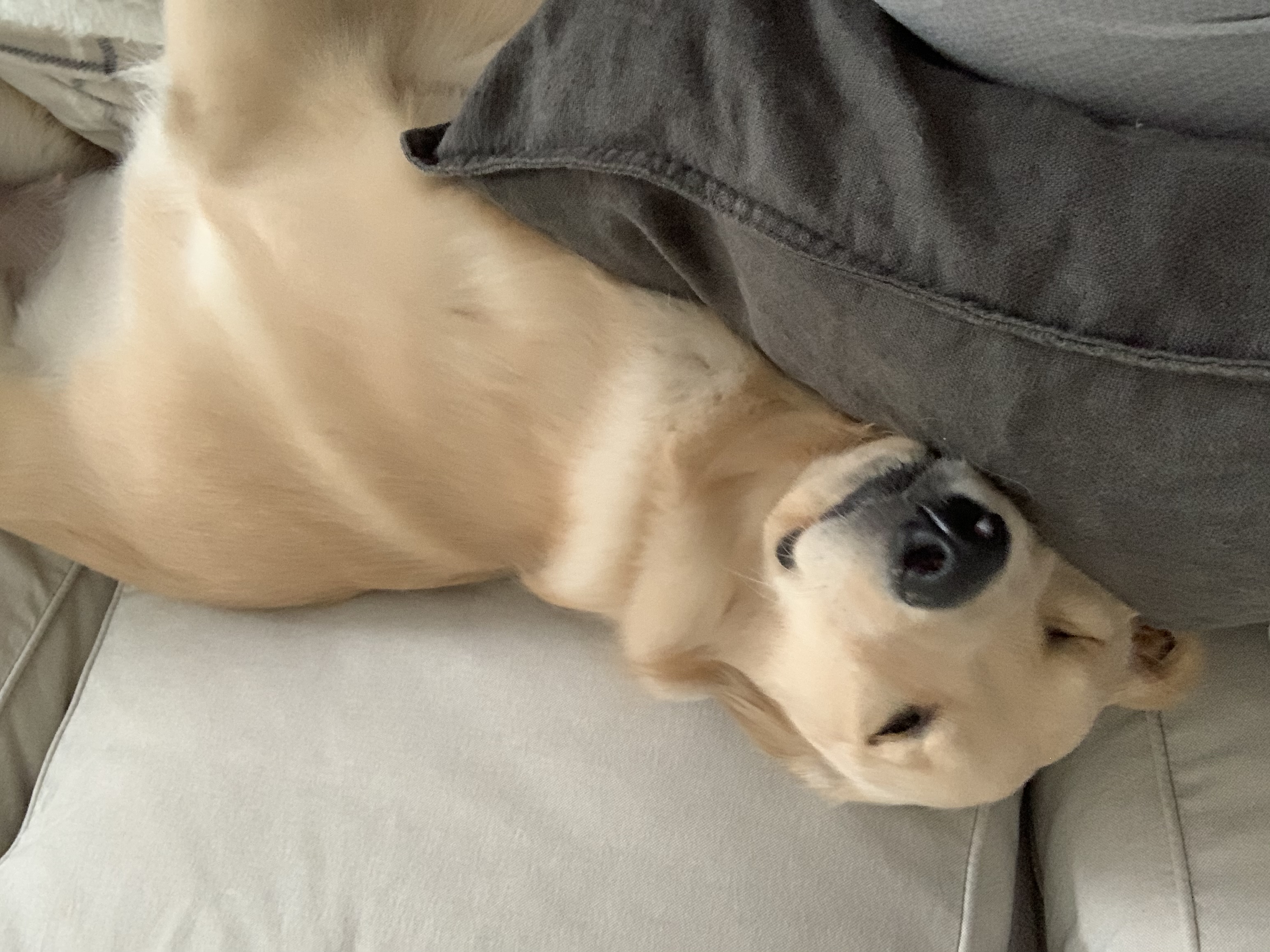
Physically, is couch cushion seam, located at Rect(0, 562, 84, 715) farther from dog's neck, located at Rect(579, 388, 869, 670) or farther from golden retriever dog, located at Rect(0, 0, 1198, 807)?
dog's neck, located at Rect(579, 388, 869, 670)

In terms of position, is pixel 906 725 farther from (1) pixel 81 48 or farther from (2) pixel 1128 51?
(1) pixel 81 48

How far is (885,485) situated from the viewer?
1018 mm

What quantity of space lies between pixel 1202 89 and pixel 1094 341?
0.21 metres

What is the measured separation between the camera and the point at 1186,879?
1.15 m

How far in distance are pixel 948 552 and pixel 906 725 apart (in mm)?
228

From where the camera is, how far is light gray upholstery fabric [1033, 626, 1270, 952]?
3.70 ft

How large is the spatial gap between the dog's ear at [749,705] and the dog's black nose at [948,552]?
0.96ft

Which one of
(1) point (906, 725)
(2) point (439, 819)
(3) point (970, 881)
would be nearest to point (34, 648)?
(2) point (439, 819)

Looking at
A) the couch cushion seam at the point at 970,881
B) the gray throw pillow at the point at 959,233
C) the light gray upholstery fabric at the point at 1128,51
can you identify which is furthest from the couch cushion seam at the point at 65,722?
the light gray upholstery fabric at the point at 1128,51

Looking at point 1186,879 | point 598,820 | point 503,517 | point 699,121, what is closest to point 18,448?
point 503,517

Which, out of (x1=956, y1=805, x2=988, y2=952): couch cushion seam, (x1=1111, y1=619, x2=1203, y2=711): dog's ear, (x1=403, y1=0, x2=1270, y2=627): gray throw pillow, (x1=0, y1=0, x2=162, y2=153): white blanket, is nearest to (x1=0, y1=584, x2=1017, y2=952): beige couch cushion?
(x1=956, y1=805, x2=988, y2=952): couch cushion seam

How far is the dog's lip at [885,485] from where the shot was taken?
39.5 inches

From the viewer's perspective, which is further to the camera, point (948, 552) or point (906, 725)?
point (906, 725)

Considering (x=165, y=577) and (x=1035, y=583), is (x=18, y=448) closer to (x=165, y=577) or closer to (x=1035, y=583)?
(x=165, y=577)
